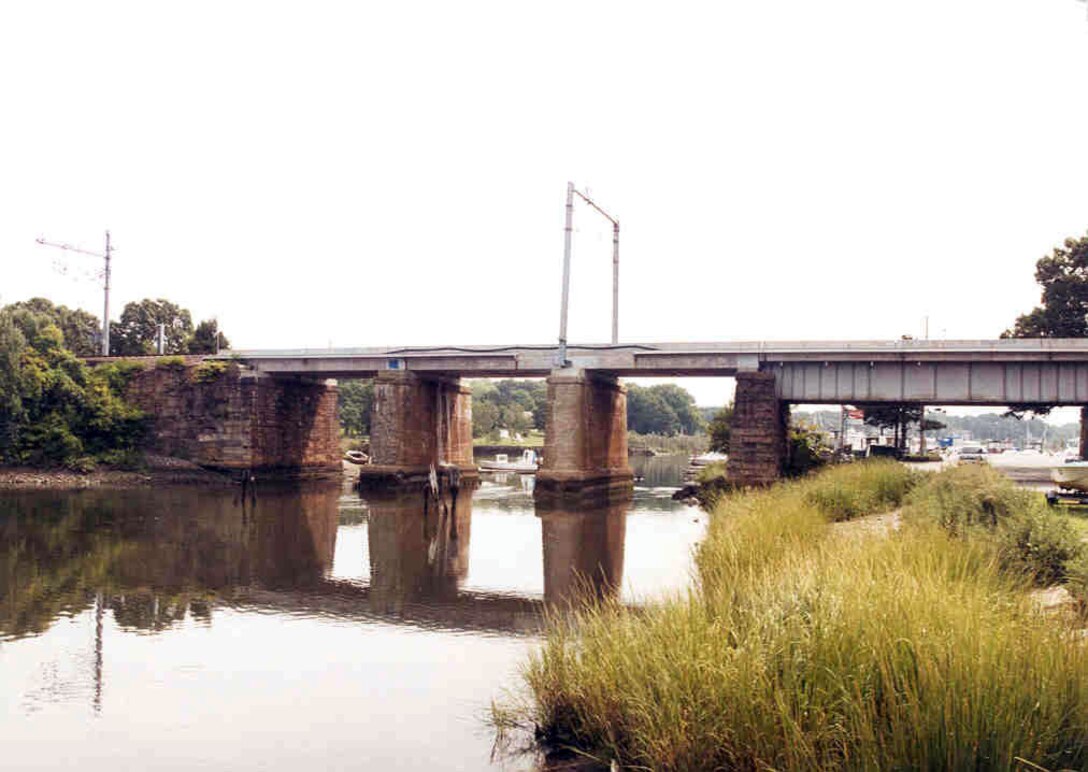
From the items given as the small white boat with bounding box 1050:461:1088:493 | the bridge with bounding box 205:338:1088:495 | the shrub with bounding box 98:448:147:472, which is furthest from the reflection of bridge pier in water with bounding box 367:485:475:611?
the shrub with bounding box 98:448:147:472

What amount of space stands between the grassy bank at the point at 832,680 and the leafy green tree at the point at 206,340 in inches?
2968

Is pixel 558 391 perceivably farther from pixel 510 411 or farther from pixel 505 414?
pixel 510 411

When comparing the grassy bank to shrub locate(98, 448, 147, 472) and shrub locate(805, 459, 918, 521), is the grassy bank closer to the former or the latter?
shrub locate(805, 459, 918, 521)

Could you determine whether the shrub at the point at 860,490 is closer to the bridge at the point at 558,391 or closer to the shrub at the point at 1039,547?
the shrub at the point at 1039,547

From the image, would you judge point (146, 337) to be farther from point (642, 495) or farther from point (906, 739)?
point (906, 739)

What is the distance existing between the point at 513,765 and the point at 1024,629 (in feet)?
15.3

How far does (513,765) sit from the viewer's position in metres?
8.64

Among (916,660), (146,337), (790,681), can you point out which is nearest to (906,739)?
(916,660)

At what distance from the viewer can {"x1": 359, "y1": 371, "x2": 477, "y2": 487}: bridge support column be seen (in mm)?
47469

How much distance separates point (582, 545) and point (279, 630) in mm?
12401

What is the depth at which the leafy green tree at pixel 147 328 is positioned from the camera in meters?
91.4

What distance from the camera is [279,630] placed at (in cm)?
1447

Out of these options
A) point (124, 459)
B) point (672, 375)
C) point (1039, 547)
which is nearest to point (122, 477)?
point (124, 459)

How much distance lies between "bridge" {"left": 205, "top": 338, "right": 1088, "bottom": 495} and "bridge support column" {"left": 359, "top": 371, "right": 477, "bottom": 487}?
6 cm
